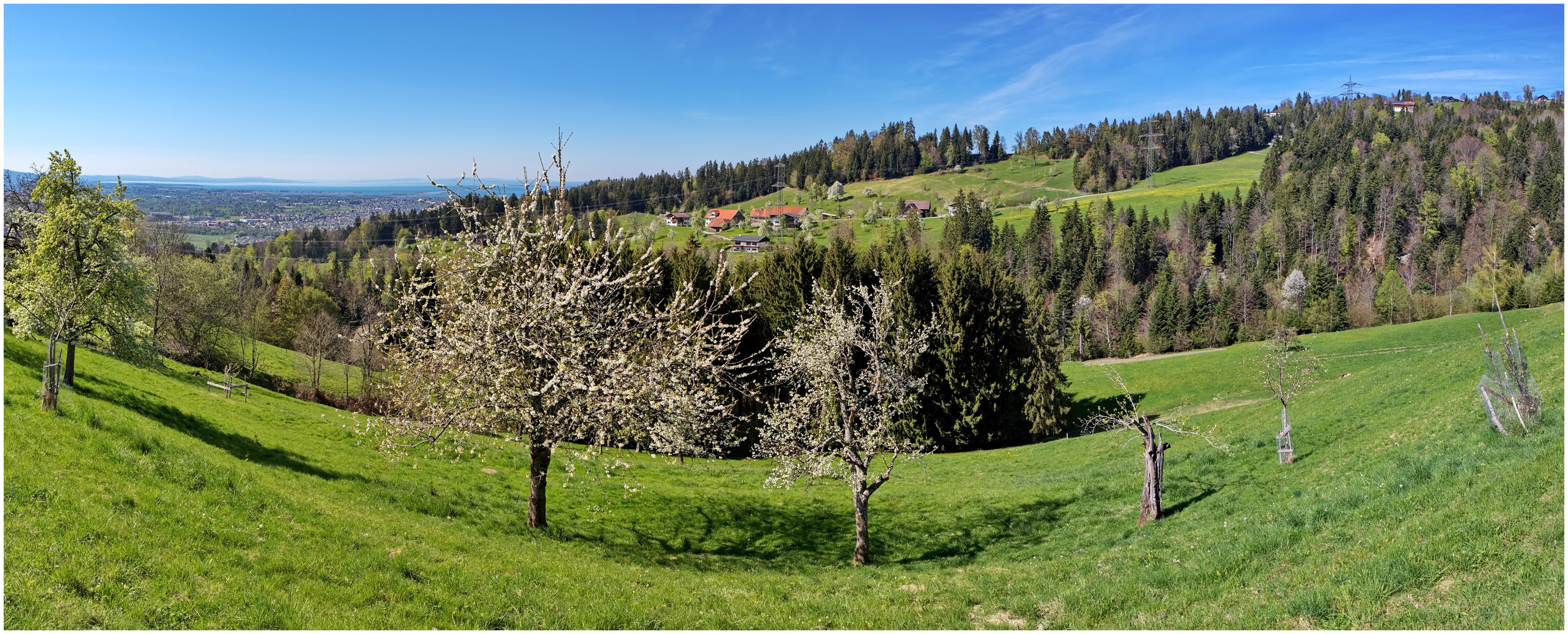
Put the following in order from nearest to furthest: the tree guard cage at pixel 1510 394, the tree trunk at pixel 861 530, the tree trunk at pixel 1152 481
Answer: the tree guard cage at pixel 1510 394, the tree trunk at pixel 861 530, the tree trunk at pixel 1152 481

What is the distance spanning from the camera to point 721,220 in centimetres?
19200

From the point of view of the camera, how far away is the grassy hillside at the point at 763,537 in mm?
9188

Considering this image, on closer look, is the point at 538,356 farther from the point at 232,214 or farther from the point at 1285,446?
the point at 232,214

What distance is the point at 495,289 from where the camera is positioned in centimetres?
1595

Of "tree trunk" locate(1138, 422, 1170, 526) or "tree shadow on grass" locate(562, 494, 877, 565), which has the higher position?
"tree trunk" locate(1138, 422, 1170, 526)

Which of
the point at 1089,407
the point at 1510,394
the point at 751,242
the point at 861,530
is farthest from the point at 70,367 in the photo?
the point at 751,242

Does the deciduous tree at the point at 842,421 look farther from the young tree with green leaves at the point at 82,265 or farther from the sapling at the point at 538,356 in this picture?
the young tree with green leaves at the point at 82,265

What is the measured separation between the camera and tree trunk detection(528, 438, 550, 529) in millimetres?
16594

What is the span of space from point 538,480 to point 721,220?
584ft

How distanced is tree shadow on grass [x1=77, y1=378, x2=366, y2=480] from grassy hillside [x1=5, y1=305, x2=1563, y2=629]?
0.16 m

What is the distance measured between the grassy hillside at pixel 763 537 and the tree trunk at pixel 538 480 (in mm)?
401

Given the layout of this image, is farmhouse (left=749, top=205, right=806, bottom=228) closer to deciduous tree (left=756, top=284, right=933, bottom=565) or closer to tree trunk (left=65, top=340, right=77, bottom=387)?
deciduous tree (left=756, top=284, right=933, bottom=565)

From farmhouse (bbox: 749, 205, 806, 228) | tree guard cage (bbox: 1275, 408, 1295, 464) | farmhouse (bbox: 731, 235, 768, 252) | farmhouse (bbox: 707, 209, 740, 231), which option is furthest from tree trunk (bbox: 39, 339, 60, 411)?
farmhouse (bbox: 707, 209, 740, 231)

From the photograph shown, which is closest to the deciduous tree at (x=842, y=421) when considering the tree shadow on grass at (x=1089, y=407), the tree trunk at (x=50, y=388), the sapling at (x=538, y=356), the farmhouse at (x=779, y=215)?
the sapling at (x=538, y=356)
